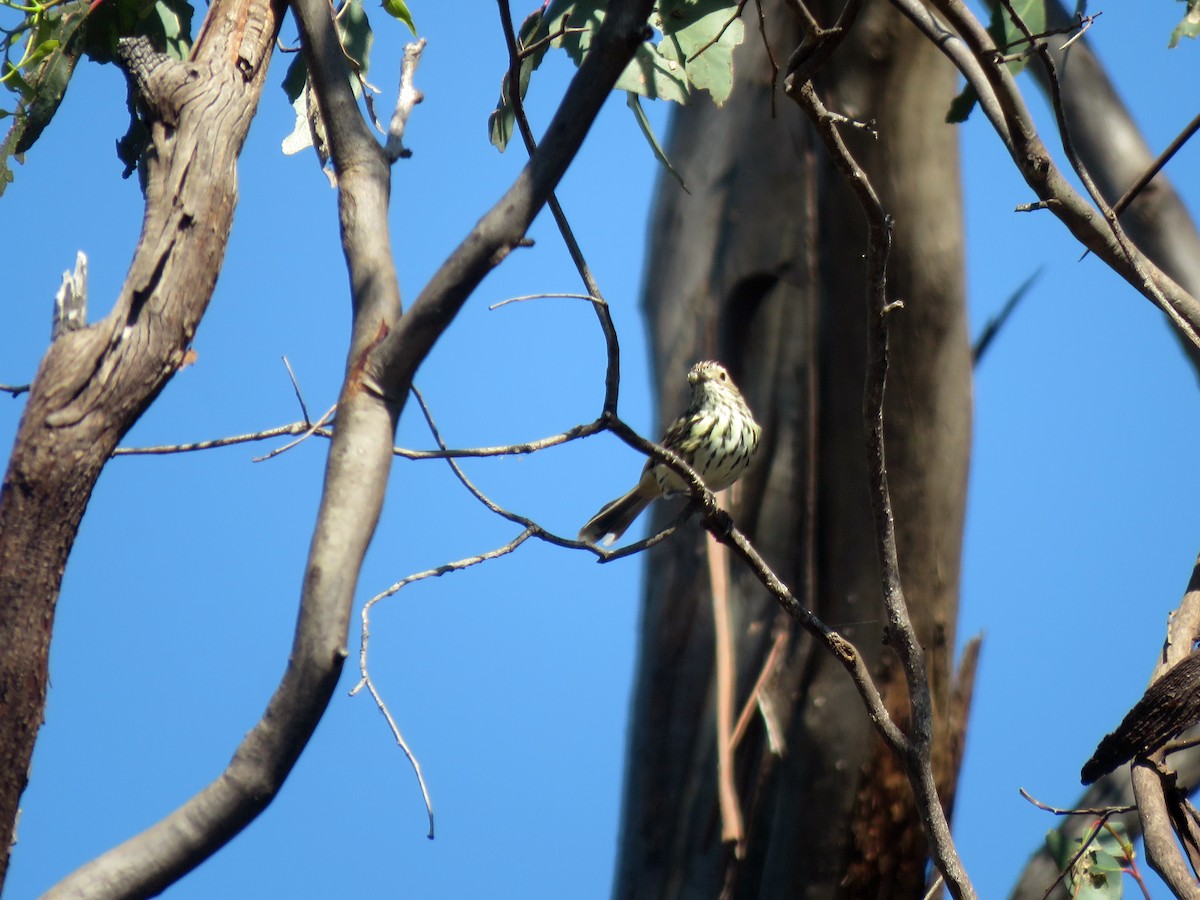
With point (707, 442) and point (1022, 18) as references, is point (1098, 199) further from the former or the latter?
point (707, 442)

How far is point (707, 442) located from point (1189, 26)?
172 cm

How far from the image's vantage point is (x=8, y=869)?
1.78 metres

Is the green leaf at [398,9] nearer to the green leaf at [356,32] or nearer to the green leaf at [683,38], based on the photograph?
the green leaf at [683,38]

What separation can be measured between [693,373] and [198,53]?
1.80m

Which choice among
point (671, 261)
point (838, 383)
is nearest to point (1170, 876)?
point (838, 383)

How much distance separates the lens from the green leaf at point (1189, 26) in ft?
8.61

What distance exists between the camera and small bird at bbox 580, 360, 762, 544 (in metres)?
3.68

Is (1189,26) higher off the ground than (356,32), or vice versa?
(356,32)

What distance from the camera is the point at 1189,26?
2.65 metres

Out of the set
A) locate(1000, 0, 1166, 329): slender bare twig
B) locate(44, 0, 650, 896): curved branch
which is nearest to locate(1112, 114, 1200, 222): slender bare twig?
locate(1000, 0, 1166, 329): slender bare twig

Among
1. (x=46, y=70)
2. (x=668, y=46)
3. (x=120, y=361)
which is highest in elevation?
(x=46, y=70)

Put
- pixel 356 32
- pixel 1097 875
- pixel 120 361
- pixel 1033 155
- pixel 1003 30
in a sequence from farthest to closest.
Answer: pixel 356 32, pixel 1097 875, pixel 1003 30, pixel 1033 155, pixel 120 361

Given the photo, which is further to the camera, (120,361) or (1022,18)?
(1022,18)

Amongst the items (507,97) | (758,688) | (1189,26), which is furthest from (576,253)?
(758,688)
